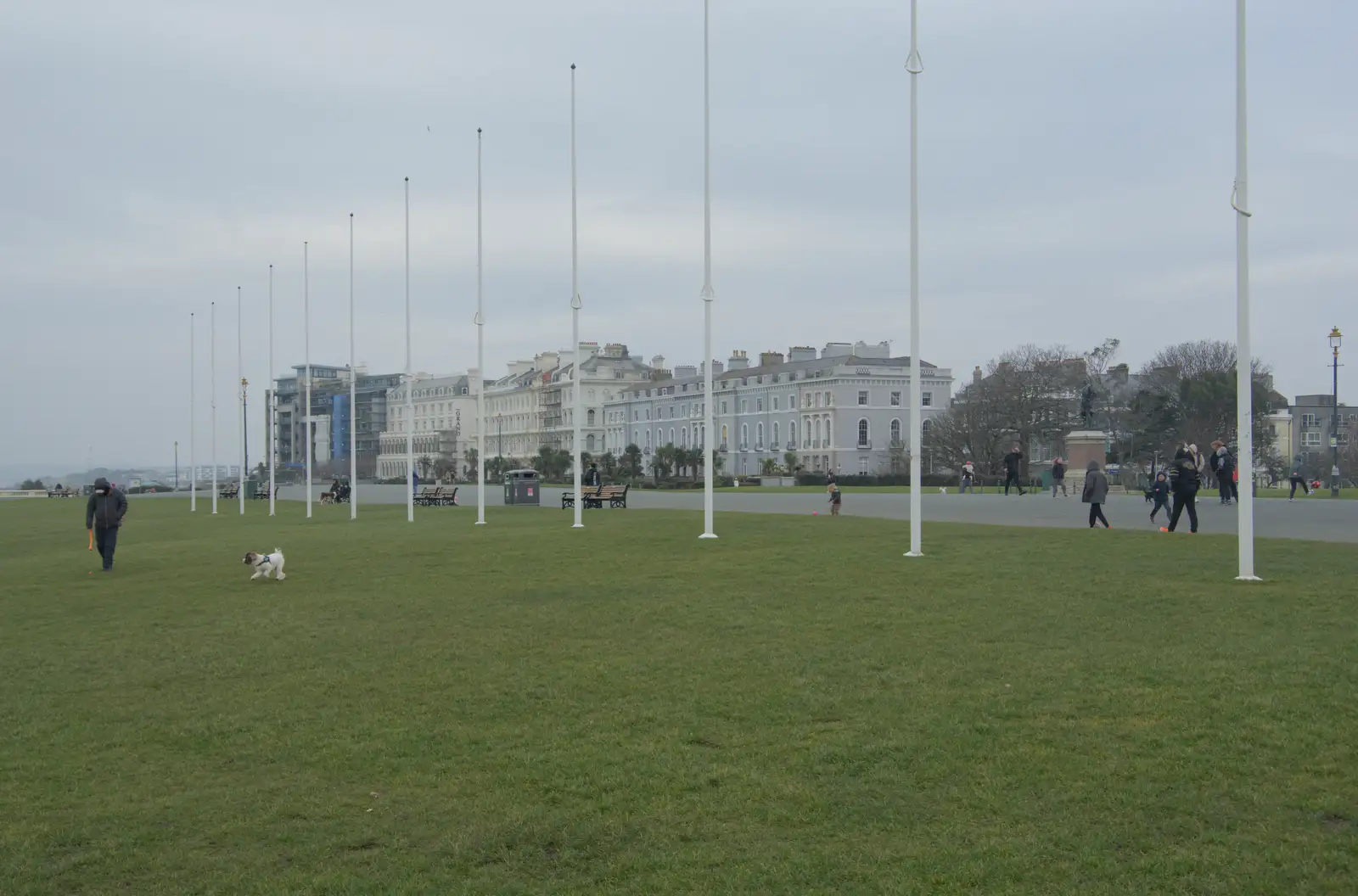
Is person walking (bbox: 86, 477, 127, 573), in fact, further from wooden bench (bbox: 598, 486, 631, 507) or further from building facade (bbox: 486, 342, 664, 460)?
building facade (bbox: 486, 342, 664, 460)

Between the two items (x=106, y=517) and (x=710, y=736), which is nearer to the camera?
(x=710, y=736)

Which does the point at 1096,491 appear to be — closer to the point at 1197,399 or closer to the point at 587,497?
the point at 587,497

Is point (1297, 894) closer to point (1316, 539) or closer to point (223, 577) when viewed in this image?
point (1316, 539)

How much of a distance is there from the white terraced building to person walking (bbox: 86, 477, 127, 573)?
256ft

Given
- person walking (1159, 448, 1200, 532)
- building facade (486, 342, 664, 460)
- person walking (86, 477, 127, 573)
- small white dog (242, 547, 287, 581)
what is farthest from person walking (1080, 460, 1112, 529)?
building facade (486, 342, 664, 460)

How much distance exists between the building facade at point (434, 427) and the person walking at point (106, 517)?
5169 inches

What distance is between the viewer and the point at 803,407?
116 metres

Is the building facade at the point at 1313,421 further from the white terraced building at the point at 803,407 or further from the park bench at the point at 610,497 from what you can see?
the park bench at the point at 610,497

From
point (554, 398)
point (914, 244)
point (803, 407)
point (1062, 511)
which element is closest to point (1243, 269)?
point (914, 244)

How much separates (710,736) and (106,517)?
708 inches

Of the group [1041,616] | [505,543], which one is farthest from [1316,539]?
[505,543]

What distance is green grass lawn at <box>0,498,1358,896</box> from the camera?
6.43 m

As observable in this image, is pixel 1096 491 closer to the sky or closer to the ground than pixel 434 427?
closer to the ground

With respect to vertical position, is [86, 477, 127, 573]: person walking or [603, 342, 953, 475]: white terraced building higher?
[603, 342, 953, 475]: white terraced building
